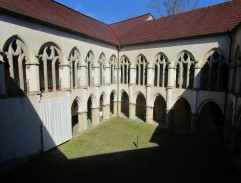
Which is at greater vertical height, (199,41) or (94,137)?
(199,41)

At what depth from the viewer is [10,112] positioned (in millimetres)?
9148

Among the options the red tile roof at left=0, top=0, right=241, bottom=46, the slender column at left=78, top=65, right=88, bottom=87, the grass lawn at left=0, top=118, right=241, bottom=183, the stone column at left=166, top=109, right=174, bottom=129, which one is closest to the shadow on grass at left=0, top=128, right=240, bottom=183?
the grass lawn at left=0, top=118, right=241, bottom=183

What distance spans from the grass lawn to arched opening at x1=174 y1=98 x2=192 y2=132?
3.72 meters

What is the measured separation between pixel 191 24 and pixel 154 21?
16.9 ft

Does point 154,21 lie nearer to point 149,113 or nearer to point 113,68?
point 113,68

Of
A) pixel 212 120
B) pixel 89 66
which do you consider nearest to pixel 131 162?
pixel 89 66

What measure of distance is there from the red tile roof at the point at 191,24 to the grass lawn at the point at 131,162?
376 inches

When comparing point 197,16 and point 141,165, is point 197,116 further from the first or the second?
point 197,16

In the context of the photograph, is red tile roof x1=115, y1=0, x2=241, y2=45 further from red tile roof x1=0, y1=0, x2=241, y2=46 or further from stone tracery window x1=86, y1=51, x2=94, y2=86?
stone tracery window x1=86, y1=51, x2=94, y2=86

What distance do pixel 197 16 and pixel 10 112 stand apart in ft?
57.3

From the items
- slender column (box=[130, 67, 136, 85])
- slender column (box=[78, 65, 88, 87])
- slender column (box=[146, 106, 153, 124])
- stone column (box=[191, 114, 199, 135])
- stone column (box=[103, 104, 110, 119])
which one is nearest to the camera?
stone column (box=[191, 114, 199, 135])

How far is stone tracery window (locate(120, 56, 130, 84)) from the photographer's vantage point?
61.5 ft

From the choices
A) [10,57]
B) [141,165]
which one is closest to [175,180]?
[141,165]

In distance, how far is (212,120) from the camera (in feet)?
52.9
